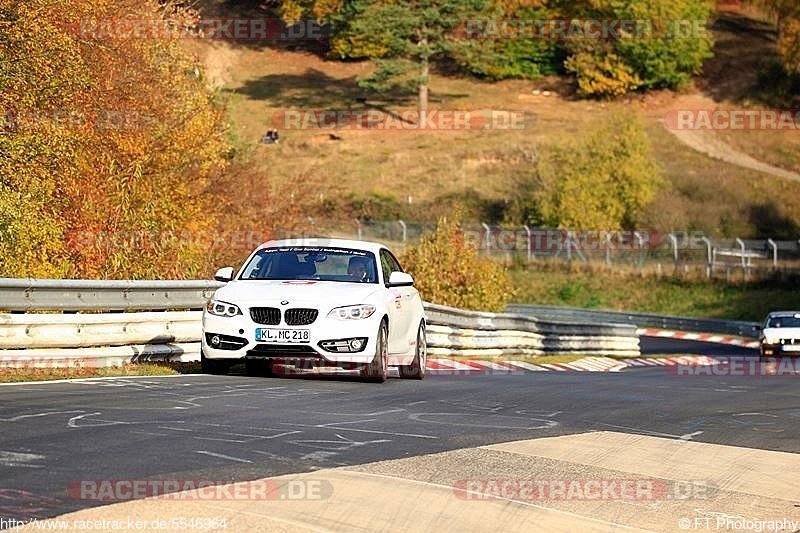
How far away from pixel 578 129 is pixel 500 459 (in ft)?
264

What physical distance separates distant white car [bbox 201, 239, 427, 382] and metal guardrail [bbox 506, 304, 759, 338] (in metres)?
32.5

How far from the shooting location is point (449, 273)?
32.8 meters

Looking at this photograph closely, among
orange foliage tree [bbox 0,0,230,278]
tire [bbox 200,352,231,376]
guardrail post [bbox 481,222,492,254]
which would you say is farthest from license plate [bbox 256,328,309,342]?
guardrail post [bbox 481,222,492,254]

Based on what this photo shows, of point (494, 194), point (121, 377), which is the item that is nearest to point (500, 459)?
point (121, 377)

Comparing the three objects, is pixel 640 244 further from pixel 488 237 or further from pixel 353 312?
pixel 353 312

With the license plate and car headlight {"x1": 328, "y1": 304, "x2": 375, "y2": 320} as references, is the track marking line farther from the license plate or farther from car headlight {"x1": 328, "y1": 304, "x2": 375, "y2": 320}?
car headlight {"x1": 328, "y1": 304, "x2": 375, "y2": 320}

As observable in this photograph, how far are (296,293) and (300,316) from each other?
0.30 meters

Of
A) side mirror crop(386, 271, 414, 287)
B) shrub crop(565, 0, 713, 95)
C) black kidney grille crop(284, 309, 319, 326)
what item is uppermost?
shrub crop(565, 0, 713, 95)

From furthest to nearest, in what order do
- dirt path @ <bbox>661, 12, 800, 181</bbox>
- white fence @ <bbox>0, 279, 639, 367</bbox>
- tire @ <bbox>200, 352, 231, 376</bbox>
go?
dirt path @ <bbox>661, 12, 800, 181</bbox> → tire @ <bbox>200, 352, 231, 376</bbox> → white fence @ <bbox>0, 279, 639, 367</bbox>

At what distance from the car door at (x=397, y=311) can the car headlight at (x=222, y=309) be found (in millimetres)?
1777

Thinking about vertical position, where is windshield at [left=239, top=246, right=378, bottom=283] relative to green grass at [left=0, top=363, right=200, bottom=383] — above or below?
above

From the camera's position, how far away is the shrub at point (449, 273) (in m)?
32.5

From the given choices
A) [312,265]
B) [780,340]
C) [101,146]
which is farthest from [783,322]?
[312,265]

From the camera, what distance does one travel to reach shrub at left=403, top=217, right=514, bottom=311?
32469 millimetres
